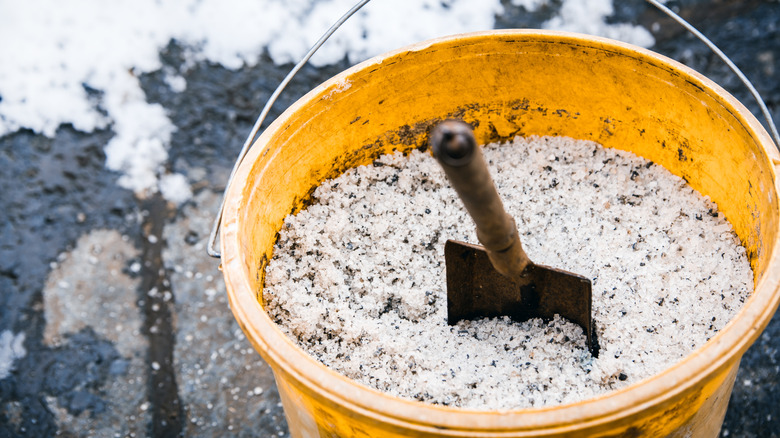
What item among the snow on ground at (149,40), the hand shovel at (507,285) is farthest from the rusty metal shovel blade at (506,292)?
the snow on ground at (149,40)

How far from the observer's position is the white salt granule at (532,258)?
1.02 metres

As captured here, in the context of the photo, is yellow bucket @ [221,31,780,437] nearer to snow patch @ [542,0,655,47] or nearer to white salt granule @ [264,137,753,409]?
white salt granule @ [264,137,753,409]

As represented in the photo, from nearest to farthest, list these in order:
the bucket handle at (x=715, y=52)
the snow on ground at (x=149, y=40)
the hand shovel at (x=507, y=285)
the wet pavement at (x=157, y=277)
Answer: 1. the hand shovel at (x=507, y=285)
2. the bucket handle at (x=715, y=52)
3. the wet pavement at (x=157, y=277)
4. the snow on ground at (x=149, y=40)

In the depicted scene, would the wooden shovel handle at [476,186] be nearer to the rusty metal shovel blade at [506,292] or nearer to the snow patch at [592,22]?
the rusty metal shovel blade at [506,292]

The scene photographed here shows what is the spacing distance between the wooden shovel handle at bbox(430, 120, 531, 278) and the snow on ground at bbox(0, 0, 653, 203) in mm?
1516

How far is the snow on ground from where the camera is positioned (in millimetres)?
2145

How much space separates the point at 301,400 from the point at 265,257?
0.33 meters

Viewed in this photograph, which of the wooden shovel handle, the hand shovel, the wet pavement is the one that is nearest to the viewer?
the wooden shovel handle

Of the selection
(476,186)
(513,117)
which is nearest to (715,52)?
(513,117)

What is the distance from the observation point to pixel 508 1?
2.35m

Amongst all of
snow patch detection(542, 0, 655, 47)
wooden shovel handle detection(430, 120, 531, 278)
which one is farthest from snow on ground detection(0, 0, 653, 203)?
wooden shovel handle detection(430, 120, 531, 278)

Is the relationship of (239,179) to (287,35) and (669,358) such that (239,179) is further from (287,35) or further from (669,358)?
(287,35)

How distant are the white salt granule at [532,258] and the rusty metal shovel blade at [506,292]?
0.02 m

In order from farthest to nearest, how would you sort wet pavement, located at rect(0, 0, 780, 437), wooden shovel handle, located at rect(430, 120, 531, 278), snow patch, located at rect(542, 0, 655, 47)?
snow patch, located at rect(542, 0, 655, 47) → wet pavement, located at rect(0, 0, 780, 437) → wooden shovel handle, located at rect(430, 120, 531, 278)
